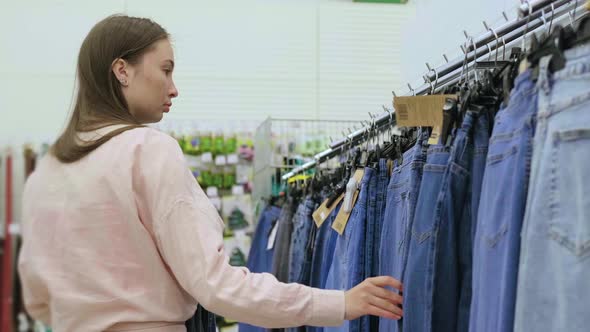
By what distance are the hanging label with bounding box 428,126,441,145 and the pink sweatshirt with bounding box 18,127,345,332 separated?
18.2 inches

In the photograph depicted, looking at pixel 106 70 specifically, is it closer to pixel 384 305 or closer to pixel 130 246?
pixel 130 246

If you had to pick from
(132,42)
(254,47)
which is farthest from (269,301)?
(254,47)

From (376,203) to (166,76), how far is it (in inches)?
28.9

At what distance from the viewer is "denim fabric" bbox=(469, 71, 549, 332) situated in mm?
1004

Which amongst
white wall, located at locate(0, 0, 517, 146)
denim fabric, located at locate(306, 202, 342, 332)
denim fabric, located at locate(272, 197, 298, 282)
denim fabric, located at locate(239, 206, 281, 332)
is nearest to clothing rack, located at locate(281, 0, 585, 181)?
denim fabric, located at locate(306, 202, 342, 332)

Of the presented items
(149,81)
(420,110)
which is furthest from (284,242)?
(149,81)

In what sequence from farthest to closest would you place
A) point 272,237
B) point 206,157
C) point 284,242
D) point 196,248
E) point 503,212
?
1. point 206,157
2. point 272,237
3. point 284,242
4. point 196,248
5. point 503,212

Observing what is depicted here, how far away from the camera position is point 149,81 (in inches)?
52.1

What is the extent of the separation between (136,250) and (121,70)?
377 millimetres

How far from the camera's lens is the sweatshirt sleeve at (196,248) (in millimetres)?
1188

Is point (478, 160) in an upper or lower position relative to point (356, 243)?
upper

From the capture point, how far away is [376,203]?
1787 millimetres

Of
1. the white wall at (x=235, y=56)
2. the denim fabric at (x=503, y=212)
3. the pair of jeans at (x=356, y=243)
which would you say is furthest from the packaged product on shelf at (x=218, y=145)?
the denim fabric at (x=503, y=212)

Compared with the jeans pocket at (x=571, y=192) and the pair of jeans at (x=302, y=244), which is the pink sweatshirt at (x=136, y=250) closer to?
the jeans pocket at (x=571, y=192)
